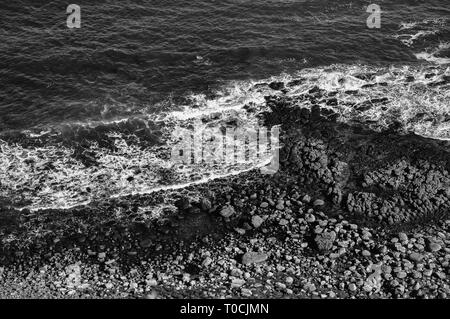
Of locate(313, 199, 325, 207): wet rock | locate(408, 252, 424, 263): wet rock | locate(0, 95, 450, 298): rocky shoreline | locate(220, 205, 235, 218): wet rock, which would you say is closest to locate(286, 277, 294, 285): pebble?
locate(0, 95, 450, 298): rocky shoreline

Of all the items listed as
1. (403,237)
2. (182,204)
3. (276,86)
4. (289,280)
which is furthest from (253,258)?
(276,86)

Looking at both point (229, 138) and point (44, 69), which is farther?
point (44, 69)

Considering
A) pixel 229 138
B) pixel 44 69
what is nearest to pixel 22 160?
pixel 44 69

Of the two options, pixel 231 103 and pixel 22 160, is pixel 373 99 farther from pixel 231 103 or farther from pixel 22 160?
pixel 22 160

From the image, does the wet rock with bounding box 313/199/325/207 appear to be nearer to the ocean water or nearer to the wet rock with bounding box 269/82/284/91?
the ocean water

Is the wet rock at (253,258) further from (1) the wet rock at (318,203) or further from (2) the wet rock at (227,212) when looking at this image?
(1) the wet rock at (318,203)

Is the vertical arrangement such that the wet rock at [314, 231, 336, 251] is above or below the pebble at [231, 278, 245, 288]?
above
